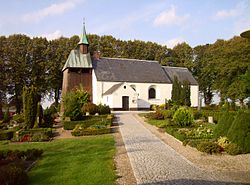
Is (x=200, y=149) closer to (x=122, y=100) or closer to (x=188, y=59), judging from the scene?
(x=122, y=100)

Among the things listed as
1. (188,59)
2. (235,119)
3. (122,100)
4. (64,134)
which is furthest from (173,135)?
(188,59)

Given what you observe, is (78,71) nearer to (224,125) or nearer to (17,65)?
(17,65)

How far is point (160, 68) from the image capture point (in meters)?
48.7

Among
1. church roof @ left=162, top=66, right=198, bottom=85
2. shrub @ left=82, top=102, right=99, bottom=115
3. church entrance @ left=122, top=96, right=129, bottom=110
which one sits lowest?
shrub @ left=82, top=102, right=99, bottom=115

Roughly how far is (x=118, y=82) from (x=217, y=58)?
48.6ft

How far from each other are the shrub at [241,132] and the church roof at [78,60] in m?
33.0

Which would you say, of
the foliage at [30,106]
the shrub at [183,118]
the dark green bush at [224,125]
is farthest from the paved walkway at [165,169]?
the foliage at [30,106]

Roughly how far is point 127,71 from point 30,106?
2507 centimetres

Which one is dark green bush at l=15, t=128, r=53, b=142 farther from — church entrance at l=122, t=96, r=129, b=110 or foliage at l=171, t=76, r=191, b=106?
Answer: foliage at l=171, t=76, r=191, b=106

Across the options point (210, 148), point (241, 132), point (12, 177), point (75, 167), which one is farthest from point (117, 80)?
point (12, 177)

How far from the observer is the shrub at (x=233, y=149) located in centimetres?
1109

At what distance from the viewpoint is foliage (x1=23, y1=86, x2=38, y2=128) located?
70.3ft

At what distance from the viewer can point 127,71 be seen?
45250 millimetres

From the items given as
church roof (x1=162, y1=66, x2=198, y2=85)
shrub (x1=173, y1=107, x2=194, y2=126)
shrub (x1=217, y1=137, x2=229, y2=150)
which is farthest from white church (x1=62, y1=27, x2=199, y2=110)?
shrub (x1=217, y1=137, x2=229, y2=150)
